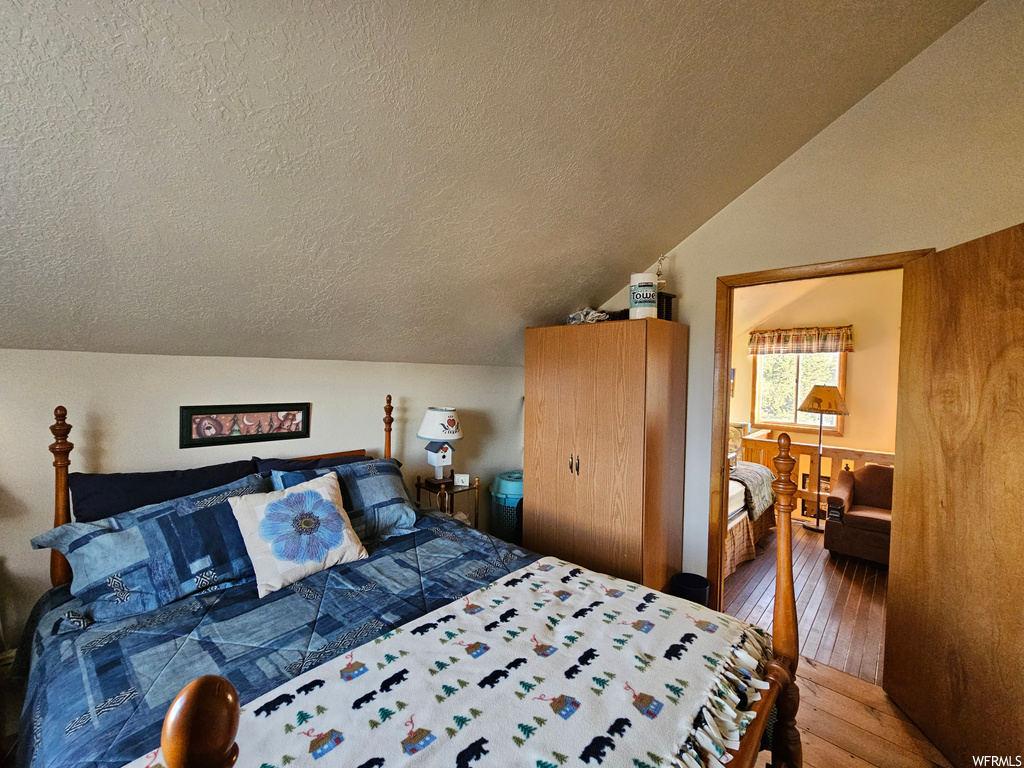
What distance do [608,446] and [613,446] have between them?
32 millimetres

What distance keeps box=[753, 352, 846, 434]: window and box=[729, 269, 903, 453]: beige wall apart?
0.12m

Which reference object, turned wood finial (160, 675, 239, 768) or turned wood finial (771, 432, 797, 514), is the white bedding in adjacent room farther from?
turned wood finial (160, 675, 239, 768)

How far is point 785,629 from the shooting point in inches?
52.8

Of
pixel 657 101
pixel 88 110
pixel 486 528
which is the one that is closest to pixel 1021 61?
pixel 657 101

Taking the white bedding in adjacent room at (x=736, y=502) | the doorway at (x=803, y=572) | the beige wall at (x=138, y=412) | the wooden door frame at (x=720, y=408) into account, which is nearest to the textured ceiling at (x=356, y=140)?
the beige wall at (x=138, y=412)

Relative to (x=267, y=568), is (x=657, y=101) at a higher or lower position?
higher

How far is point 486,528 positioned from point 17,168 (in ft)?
10.1

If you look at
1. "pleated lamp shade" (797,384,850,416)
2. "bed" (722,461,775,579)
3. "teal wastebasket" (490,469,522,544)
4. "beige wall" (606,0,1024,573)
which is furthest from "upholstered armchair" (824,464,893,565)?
"teal wastebasket" (490,469,522,544)

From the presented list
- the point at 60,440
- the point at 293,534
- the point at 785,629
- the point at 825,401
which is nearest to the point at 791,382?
the point at 825,401

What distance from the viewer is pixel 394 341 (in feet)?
8.65

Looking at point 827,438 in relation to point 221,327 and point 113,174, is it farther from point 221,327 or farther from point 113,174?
point 113,174

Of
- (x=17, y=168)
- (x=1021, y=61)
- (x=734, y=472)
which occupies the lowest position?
(x=734, y=472)

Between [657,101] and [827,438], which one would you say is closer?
[657,101]

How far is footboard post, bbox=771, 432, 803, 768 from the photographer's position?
125cm
